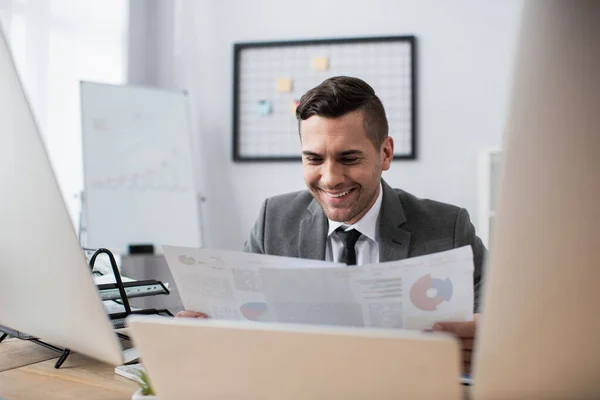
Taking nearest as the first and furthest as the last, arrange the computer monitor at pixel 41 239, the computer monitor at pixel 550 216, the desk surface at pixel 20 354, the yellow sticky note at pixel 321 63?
the computer monitor at pixel 550 216
the computer monitor at pixel 41 239
the desk surface at pixel 20 354
the yellow sticky note at pixel 321 63

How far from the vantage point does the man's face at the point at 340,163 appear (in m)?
1.48

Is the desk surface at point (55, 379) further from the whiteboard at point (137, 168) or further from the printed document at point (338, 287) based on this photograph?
the whiteboard at point (137, 168)

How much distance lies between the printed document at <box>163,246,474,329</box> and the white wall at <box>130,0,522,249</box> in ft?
7.60

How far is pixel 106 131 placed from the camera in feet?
9.89

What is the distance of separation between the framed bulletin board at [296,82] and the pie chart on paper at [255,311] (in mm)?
2485

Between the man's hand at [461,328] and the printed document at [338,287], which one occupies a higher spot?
the printed document at [338,287]

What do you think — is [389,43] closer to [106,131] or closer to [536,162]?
[106,131]

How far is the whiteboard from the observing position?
2975mm

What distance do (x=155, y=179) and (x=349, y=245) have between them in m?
1.83

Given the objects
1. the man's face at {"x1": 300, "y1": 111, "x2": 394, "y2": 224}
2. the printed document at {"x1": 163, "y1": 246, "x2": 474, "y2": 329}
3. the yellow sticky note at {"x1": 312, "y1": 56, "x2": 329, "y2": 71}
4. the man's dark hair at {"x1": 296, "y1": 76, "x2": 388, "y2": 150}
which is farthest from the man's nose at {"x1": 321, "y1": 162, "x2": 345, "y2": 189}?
the yellow sticky note at {"x1": 312, "y1": 56, "x2": 329, "y2": 71}

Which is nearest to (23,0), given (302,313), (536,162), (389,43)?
(389,43)

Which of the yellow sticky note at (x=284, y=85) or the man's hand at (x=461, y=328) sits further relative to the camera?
the yellow sticky note at (x=284, y=85)

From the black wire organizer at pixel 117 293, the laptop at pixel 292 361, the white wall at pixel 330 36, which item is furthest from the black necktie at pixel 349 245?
the white wall at pixel 330 36

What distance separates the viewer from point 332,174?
4.91 ft
